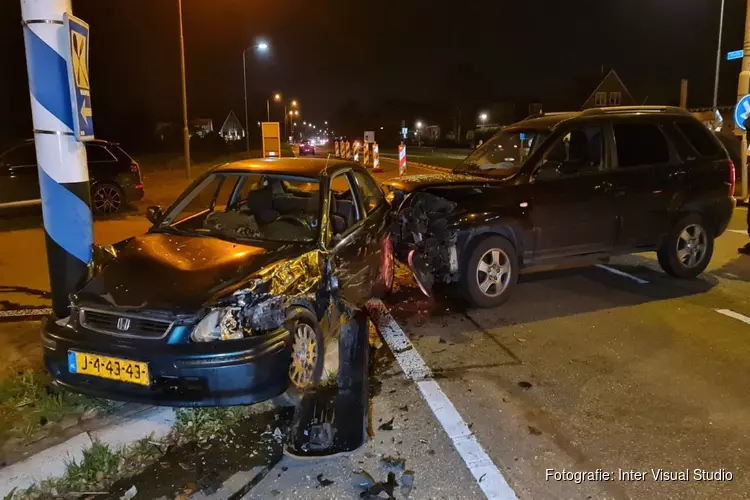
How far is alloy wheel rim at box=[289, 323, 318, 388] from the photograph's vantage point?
4.27 metres

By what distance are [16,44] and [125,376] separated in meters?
33.9

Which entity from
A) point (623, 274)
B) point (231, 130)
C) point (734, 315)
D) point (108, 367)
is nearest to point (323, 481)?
point (108, 367)

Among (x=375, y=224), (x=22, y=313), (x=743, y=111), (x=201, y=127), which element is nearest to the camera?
(x=375, y=224)

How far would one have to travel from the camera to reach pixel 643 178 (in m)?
7.39

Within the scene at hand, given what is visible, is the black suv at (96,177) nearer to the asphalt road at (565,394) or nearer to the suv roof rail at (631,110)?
the asphalt road at (565,394)

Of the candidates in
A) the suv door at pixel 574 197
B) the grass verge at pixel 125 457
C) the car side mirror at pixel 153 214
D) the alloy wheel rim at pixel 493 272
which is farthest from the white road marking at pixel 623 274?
the car side mirror at pixel 153 214

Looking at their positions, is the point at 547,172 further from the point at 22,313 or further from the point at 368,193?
the point at 22,313

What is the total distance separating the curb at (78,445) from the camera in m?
3.47

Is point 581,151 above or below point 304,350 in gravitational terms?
above

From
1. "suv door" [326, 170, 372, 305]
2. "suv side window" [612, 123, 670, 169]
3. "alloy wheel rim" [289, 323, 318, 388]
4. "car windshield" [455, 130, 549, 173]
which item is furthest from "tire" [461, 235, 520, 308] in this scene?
"alloy wheel rim" [289, 323, 318, 388]

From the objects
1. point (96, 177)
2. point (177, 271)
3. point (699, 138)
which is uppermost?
point (699, 138)

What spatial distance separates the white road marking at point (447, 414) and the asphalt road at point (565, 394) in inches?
0.6

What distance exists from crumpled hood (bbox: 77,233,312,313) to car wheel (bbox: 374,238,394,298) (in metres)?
1.73

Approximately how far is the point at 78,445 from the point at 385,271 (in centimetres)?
356
